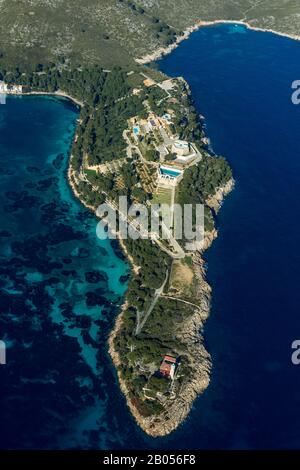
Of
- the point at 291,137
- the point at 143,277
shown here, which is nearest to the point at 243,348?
the point at 143,277

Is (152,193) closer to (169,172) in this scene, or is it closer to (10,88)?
(169,172)

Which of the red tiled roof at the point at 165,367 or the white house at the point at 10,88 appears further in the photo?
the white house at the point at 10,88

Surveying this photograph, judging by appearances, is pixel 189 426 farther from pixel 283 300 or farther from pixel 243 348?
pixel 283 300

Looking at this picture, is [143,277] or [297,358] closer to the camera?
Answer: [297,358]

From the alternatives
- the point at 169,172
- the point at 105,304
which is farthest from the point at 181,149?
the point at 105,304

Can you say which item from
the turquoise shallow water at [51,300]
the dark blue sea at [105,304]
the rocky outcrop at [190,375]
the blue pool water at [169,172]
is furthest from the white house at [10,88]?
the rocky outcrop at [190,375]

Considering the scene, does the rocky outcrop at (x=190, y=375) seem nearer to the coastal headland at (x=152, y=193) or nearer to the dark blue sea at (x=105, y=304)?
the coastal headland at (x=152, y=193)

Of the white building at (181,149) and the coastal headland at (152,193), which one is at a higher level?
the white building at (181,149)
